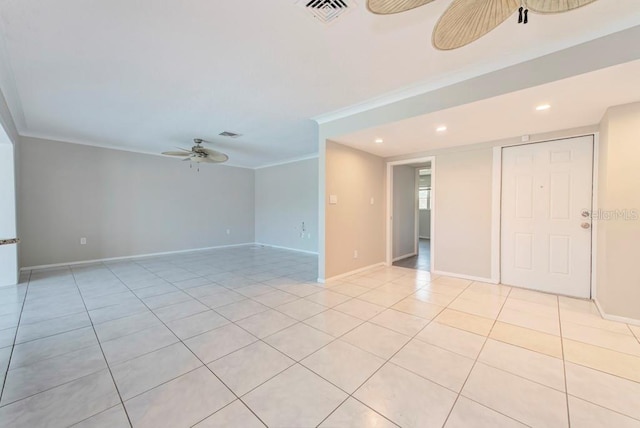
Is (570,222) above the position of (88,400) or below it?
above

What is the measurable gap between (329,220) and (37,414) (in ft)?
10.3

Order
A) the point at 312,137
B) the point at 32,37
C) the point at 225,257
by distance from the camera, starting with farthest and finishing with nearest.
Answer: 1. the point at 225,257
2. the point at 312,137
3. the point at 32,37

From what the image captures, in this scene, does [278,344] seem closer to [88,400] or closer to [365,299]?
[88,400]

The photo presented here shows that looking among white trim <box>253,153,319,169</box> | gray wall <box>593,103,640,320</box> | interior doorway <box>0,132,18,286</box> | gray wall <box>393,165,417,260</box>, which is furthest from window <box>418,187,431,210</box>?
interior doorway <box>0,132,18,286</box>

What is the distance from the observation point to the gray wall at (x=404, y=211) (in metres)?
5.38

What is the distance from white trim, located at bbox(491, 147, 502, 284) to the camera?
3713 mm

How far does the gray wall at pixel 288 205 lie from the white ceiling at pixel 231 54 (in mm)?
3128

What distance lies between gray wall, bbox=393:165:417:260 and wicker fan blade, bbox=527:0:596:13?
13.4 feet

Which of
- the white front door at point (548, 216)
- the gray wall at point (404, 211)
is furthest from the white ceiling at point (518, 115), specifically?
the gray wall at point (404, 211)

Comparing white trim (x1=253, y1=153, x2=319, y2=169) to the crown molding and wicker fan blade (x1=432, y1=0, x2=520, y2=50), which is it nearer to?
the crown molding

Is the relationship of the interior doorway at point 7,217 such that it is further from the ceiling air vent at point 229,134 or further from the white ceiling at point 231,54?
the ceiling air vent at point 229,134

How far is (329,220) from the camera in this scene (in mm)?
3836

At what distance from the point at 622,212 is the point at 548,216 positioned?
36.4 inches

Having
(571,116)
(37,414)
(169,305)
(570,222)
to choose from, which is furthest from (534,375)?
(169,305)
